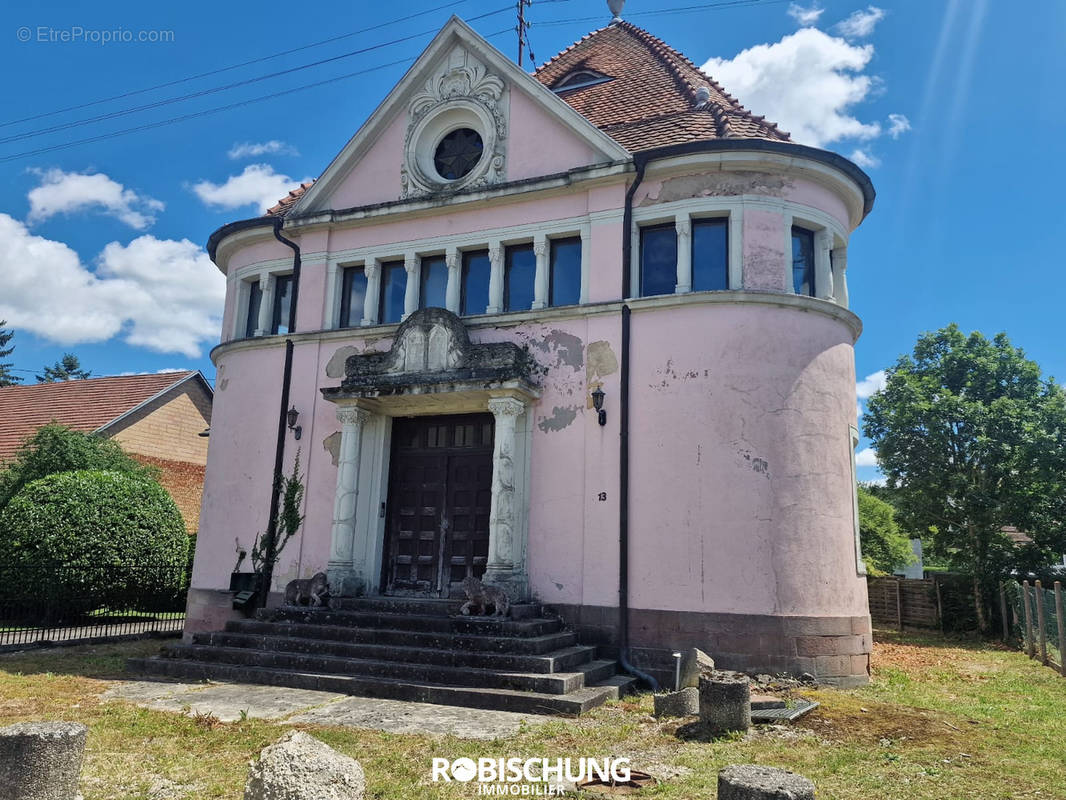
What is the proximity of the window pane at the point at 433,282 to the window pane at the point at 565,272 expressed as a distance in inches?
84.9

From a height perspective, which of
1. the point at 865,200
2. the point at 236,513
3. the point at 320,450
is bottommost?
the point at 236,513

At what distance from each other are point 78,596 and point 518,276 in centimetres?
1272

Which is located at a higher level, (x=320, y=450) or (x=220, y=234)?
(x=220, y=234)

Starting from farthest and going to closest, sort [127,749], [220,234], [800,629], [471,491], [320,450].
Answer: [220,234] < [320,450] < [471,491] < [800,629] < [127,749]

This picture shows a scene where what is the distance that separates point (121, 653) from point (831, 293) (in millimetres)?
13583

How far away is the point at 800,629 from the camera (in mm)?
11383

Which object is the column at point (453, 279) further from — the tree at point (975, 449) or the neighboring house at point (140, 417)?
the neighboring house at point (140, 417)

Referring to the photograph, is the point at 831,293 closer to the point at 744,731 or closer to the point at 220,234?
the point at 744,731

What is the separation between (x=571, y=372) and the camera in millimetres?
13023

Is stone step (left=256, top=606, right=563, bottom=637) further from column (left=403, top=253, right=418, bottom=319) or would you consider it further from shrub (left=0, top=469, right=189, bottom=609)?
shrub (left=0, top=469, right=189, bottom=609)

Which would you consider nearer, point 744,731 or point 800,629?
point 744,731

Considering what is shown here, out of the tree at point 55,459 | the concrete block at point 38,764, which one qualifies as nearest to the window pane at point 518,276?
the concrete block at point 38,764

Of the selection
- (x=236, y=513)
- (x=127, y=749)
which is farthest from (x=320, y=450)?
(x=127, y=749)

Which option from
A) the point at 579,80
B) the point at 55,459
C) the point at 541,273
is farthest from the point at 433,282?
the point at 55,459
